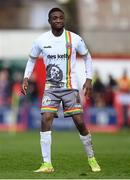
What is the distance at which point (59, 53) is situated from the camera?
12859 millimetres

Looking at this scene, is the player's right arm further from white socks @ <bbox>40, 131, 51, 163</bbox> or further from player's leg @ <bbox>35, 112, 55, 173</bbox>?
white socks @ <bbox>40, 131, 51, 163</bbox>

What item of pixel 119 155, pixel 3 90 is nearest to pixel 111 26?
pixel 3 90

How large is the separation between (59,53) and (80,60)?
60.2ft

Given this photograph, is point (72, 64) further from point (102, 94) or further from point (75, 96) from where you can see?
point (102, 94)

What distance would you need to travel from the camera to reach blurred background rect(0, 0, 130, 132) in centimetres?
2997

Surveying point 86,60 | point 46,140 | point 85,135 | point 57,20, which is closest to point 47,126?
point 46,140

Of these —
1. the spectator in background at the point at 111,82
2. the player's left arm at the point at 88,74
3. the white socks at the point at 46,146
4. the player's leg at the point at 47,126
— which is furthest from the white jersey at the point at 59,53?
the spectator in background at the point at 111,82

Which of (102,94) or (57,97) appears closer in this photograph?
(57,97)

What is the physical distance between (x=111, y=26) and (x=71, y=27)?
1909mm

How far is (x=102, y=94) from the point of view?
31.0 metres

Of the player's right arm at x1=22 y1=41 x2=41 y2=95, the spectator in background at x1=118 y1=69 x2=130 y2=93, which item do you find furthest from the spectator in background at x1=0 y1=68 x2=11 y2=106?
the player's right arm at x1=22 y1=41 x2=41 y2=95

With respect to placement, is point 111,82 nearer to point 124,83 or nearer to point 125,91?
point 124,83

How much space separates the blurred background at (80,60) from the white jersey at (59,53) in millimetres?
15683

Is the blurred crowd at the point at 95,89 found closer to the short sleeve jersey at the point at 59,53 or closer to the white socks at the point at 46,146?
the short sleeve jersey at the point at 59,53
